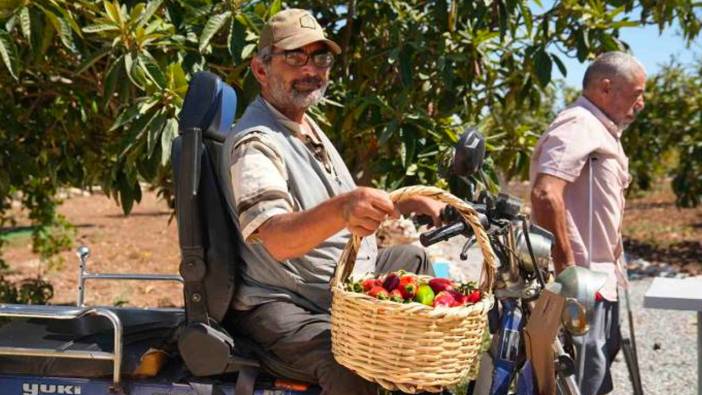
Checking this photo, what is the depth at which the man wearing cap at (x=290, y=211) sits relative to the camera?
8.04 feet

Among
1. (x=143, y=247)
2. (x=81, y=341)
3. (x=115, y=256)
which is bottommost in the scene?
(x=143, y=247)

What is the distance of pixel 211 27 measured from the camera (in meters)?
3.83

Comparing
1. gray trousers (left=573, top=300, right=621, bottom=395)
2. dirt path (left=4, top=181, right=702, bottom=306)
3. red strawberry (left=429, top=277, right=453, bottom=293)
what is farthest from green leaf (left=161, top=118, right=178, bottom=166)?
dirt path (left=4, top=181, right=702, bottom=306)

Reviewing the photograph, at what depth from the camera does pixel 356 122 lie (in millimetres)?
4633

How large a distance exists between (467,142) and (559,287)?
457mm

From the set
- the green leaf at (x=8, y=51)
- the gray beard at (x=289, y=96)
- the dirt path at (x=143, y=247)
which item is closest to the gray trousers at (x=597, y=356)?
the gray beard at (x=289, y=96)

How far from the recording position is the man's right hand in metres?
2.18

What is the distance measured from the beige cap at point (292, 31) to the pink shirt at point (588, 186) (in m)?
1.25

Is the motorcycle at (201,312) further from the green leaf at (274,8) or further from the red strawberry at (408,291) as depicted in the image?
the green leaf at (274,8)

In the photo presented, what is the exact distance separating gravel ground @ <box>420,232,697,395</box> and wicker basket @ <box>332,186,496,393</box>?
3.44 m

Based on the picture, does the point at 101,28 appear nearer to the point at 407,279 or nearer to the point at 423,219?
the point at 423,219

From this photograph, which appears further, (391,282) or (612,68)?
(612,68)

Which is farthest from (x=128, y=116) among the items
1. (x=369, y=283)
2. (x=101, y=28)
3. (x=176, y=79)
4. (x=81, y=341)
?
(x=369, y=283)

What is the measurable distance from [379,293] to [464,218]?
300mm
